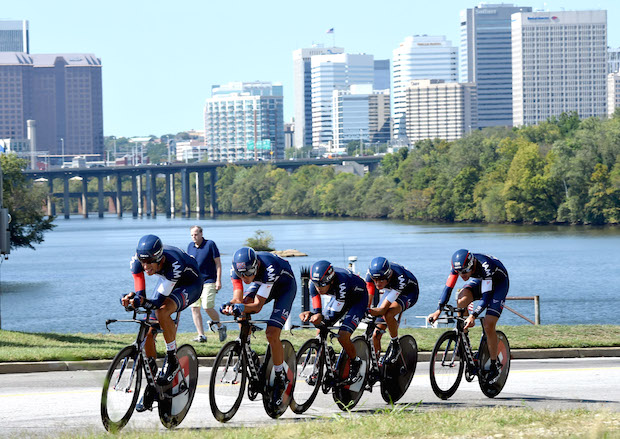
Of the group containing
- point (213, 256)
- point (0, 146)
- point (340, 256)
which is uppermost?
point (0, 146)

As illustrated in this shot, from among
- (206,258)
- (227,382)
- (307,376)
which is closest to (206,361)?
(206,258)

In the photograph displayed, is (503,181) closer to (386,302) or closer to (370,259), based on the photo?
(370,259)

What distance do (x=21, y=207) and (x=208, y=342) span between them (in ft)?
198

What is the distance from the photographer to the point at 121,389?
36.1 ft

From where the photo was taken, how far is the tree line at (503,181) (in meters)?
125

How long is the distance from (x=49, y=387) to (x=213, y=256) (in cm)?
471

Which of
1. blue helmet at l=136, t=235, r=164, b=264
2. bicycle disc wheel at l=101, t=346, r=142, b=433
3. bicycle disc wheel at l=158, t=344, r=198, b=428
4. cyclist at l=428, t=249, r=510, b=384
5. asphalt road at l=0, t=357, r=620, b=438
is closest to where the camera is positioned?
bicycle disc wheel at l=101, t=346, r=142, b=433

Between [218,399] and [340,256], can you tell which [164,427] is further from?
[340,256]

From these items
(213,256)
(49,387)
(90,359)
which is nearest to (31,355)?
(90,359)

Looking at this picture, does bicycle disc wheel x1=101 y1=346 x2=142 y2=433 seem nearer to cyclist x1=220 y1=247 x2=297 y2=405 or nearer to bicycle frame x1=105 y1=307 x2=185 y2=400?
bicycle frame x1=105 y1=307 x2=185 y2=400

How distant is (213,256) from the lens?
18656 millimetres

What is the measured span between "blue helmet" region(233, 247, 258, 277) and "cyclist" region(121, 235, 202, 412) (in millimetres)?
538

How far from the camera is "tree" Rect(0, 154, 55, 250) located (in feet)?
247

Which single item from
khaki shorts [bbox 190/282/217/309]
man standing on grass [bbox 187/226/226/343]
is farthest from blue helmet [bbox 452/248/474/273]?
khaki shorts [bbox 190/282/217/309]
